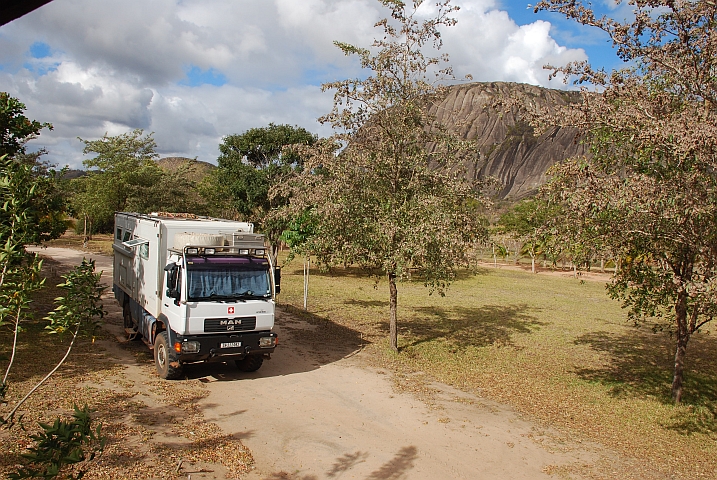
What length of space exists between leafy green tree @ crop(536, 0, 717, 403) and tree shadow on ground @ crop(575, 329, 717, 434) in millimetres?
2567

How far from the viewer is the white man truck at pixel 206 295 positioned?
9.64 meters

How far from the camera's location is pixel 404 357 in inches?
529

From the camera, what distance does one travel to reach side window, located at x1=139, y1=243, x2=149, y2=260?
11.6 meters

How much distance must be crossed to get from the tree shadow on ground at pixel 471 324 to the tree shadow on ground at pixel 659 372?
239cm

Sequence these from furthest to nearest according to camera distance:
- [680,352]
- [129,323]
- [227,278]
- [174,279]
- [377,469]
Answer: [129,323] < [680,352] < [227,278] < [174,279] < [377,469]

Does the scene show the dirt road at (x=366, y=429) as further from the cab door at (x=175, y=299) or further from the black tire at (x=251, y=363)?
the cab door at (x=175, y=299)

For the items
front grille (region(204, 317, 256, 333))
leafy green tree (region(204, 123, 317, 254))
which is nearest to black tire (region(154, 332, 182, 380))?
front grille (region(204, 317, 256, 333))

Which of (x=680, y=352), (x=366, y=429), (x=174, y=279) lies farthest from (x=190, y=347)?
(x=680, y=352)

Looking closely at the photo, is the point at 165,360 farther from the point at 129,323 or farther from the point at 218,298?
the point at 129,323

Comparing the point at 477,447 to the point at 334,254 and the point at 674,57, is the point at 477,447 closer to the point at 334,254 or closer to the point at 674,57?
the point at 334,254

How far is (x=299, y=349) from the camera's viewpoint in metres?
13.6

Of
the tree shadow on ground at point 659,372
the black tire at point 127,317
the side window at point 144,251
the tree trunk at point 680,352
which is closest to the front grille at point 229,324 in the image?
the side window at point 144,251

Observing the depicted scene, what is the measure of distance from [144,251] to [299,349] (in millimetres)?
4595

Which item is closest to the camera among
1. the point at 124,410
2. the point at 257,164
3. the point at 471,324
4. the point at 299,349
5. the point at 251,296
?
the point at 124,410
